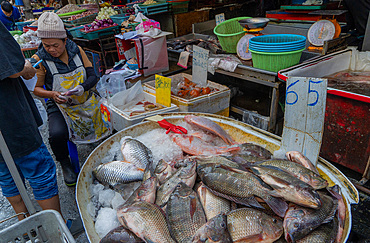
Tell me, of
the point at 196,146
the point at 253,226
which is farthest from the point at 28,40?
the point at 253,226

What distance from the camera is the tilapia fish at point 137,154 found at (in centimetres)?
223

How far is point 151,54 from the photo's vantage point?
14.8 feet

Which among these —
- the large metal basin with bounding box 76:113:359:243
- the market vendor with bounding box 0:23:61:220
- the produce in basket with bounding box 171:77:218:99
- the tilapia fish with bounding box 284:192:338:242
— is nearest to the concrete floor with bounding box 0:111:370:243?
the market vendor with bounding box 0:23:61:220

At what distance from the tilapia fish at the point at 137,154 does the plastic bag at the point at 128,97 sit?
1146 millimetres

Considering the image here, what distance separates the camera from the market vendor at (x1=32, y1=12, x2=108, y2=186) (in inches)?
117

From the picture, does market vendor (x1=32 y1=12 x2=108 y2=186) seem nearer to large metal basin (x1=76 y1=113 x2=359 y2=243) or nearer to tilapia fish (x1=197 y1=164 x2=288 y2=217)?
large metal basin (x1=76 y1=113 x2=359 y2=243)

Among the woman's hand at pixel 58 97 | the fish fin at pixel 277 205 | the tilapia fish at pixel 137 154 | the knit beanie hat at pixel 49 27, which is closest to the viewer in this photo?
the fish fin at pixel 277 205

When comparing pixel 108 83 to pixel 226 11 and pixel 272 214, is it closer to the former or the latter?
pixel 272 214

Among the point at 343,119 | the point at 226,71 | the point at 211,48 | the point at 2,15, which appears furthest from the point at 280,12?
the point at 2,15

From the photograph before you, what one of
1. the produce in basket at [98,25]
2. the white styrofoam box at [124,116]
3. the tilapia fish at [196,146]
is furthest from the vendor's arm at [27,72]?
the produce in basket at [98,25]

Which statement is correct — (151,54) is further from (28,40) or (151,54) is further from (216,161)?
(28,40)

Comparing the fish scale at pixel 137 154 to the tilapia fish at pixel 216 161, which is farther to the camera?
the fish scale at pixel 137 154

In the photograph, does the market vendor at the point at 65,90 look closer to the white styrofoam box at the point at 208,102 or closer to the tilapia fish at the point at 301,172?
the white styrofoam box at the point at 208,102

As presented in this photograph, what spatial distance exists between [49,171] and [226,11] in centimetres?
706
